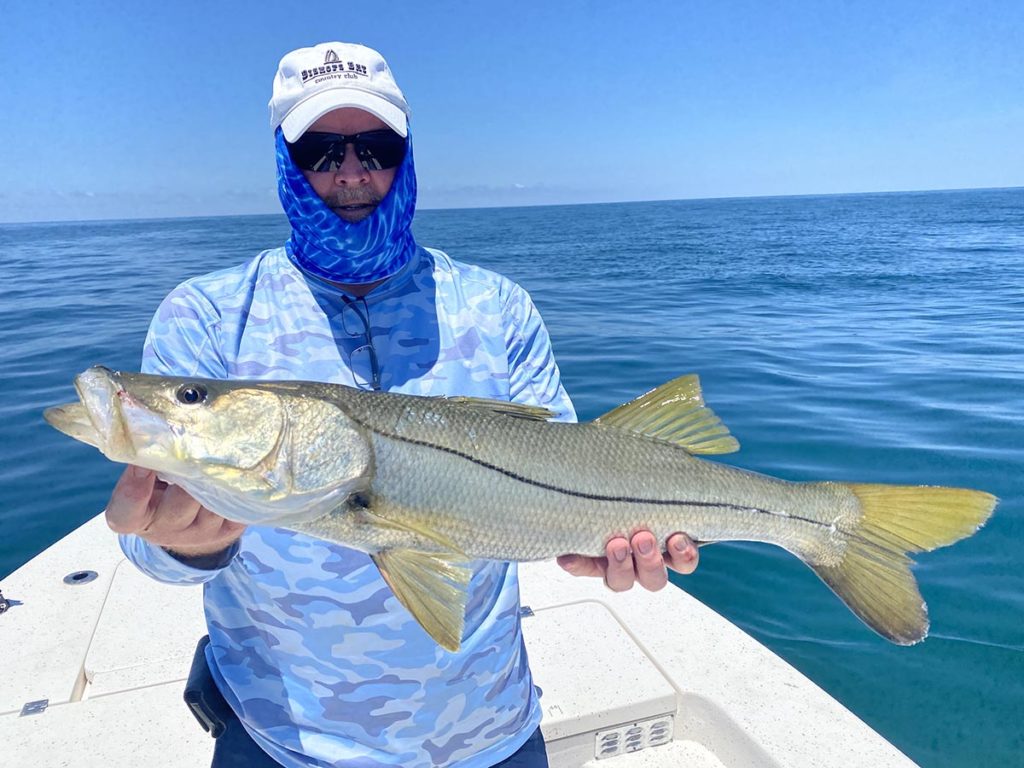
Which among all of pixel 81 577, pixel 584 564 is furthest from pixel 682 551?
pixel 81 577

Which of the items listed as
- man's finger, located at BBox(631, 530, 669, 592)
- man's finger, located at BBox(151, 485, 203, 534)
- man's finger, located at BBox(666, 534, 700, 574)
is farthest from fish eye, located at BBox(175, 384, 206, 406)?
man's finger, located at BBox(666, 534, 700, 574)

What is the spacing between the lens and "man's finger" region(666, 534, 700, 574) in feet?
7.72

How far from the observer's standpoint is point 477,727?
7.97ft

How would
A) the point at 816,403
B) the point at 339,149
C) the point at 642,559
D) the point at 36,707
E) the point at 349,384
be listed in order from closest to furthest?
1. the point at 642,559
2. the point at 349,384
3. the point at 339,149
4. the point at 36,707
5. the point at 816,403

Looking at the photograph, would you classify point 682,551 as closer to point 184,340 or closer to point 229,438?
point 229,438

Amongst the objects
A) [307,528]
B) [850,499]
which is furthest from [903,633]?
[307,528]

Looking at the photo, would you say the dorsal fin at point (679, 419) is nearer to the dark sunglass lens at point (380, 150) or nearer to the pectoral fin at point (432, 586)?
the pectoral fin at point (432, 586)

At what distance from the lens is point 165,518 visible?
198cm

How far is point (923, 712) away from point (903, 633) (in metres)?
3.46

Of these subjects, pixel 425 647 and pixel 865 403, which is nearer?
pixel 425 647

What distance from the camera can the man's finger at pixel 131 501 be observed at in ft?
6.12

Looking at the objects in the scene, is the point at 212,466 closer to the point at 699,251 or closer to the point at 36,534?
the point at 36,534

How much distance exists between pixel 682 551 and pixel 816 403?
28.6 ft

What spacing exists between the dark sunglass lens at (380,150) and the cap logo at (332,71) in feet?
0.70
